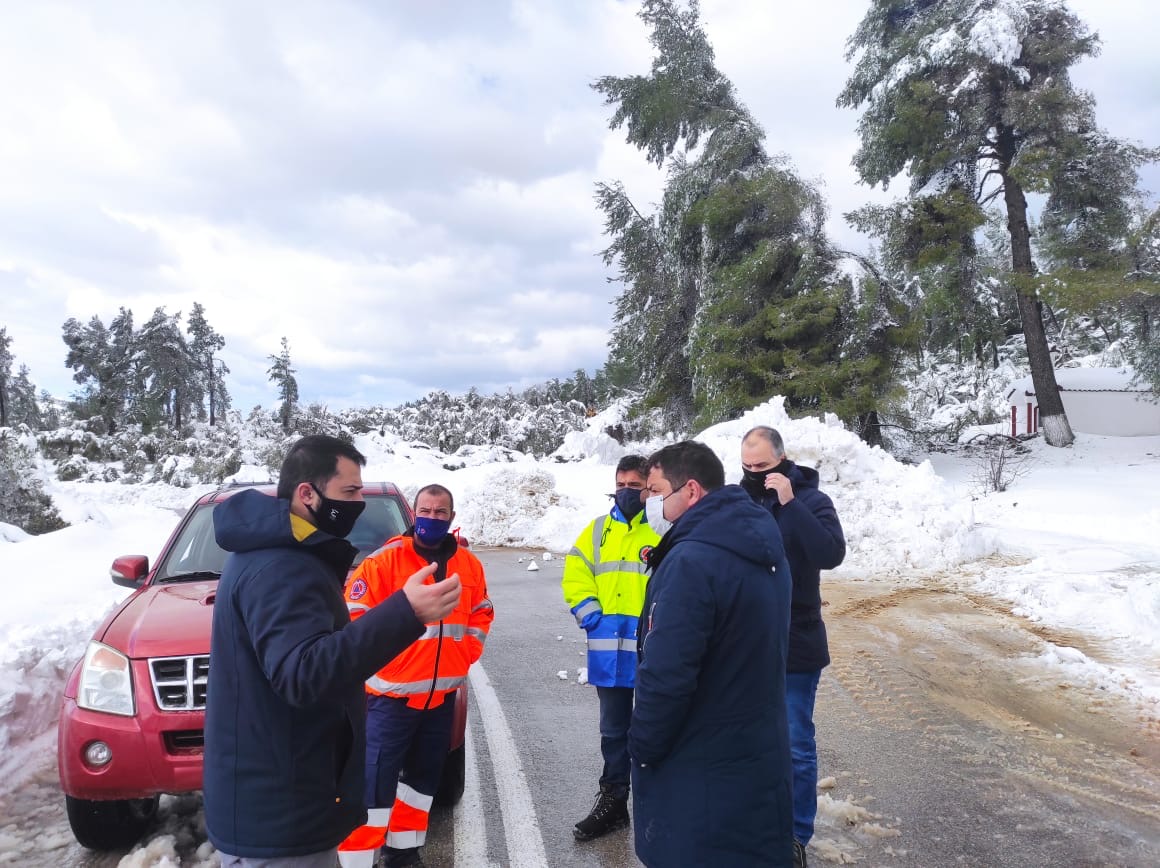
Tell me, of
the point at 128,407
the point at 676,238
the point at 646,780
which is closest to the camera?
the point at 646,780

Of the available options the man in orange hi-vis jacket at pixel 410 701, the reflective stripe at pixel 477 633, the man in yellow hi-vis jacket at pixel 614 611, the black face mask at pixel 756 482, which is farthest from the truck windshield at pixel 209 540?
the black face mask at pixel 756 482

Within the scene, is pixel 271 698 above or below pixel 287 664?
below

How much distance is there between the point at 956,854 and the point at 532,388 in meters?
42.5

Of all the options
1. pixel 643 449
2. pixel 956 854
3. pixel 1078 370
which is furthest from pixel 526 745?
pixel 1078 370

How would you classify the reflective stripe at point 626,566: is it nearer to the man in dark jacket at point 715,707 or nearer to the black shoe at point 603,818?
the black shoe at point 603,818

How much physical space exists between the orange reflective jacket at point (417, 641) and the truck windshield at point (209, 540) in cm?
95

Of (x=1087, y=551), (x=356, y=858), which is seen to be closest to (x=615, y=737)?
(x=356, y=858)

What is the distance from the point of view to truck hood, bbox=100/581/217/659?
3465 mm

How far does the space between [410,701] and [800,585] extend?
1933 millimetres

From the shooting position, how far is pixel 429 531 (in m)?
3.43

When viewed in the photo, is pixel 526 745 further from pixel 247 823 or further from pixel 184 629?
pixel 247 823

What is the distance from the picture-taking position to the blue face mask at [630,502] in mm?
3936

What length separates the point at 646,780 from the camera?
235cm

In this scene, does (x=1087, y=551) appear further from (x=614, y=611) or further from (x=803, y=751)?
(x=614, y=611)
